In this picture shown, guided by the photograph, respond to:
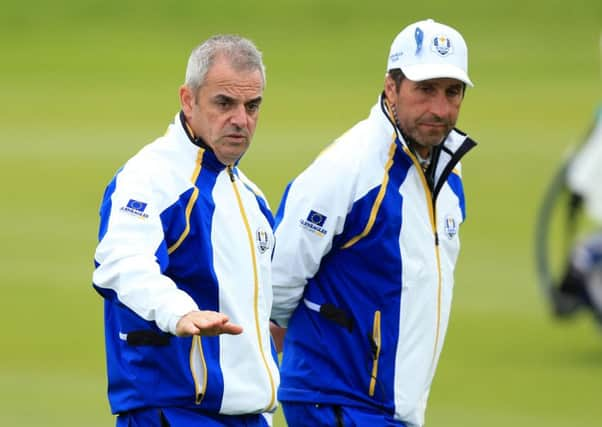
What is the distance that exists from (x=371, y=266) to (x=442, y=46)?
0.85 m

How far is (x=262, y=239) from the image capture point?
5336 mm

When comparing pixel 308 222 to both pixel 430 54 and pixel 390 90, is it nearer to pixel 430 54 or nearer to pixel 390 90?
pixel 390 90

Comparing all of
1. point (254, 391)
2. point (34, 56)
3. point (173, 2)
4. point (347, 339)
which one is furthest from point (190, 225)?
point (173, 2)

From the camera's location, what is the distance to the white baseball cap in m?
5.86

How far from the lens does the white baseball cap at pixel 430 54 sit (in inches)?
231

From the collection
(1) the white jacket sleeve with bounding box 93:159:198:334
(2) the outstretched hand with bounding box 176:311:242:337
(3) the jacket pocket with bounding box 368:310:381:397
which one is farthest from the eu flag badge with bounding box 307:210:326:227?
(2) the outstretched hand with bounding box 176:311:242:337

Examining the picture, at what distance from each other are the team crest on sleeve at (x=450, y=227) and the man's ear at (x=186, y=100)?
4.12 ft

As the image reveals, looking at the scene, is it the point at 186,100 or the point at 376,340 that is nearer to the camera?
the point at 186,100

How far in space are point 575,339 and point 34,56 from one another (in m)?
17.1

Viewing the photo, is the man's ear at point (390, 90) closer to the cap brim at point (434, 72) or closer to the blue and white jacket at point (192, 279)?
the cap brim at point (434, 72)

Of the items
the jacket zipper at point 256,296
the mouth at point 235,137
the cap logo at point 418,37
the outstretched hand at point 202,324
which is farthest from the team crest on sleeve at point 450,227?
the outstretched hand at point 202,324

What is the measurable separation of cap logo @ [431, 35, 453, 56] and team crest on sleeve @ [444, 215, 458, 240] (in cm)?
62

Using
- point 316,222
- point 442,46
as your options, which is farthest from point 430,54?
point 316,222

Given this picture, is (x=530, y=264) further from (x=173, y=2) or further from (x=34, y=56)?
(x=173, y=2)
